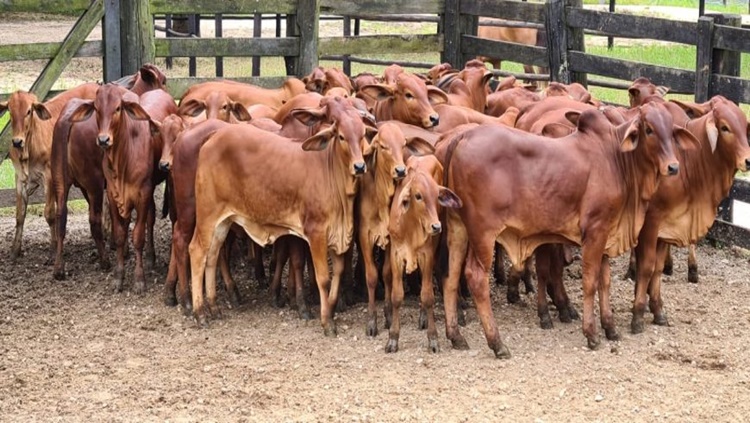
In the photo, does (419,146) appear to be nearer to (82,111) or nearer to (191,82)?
(82,111)

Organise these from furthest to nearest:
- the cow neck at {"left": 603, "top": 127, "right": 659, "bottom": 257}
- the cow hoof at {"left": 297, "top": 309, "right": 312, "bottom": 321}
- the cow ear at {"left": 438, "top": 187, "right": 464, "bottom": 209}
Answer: the cow hoof at {"left": 297, "top": 309, "right": 312, "bottom": 321} < the cow neck at {"left": 603, "top": 127, "right": 659, "bottom": 257} < the cow ear at {"left": 438, "top": 187, "right": 464, "bottom": 209}

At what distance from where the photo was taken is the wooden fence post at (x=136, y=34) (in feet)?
43.5

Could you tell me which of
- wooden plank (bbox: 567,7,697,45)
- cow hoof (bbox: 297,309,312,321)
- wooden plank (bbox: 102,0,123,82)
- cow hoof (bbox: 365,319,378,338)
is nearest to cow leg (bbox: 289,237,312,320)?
cow hoof (bbox: 297,309,312,321)

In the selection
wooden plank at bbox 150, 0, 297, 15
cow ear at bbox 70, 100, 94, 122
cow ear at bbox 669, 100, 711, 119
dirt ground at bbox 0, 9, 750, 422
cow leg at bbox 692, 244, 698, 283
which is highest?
wooden plank at bbox 150, 0, 297, 15

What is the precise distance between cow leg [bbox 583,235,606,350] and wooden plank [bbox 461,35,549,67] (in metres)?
5.86

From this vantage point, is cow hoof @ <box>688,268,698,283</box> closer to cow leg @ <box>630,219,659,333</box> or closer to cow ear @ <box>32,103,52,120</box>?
cow leg @ <box>630,219,659,333</box>

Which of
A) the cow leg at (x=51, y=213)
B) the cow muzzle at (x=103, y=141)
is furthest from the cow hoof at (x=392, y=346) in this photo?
the cow leg at (x=51, y=213)

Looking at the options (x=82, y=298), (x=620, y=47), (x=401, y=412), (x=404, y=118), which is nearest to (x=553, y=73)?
(x=404, y=118)

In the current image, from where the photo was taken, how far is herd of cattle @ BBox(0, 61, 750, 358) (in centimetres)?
882

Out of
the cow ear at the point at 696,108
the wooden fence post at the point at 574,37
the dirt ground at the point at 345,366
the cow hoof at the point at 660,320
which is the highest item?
the wooden fence post at the point at 574,37

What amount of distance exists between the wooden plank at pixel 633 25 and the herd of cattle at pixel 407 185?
4.43 feet

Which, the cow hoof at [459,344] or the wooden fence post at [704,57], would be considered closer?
the cow hoof at [459,344]

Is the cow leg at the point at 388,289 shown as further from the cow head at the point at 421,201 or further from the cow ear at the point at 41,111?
the cow ear at the point at 41,111

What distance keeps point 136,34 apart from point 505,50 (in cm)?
433
